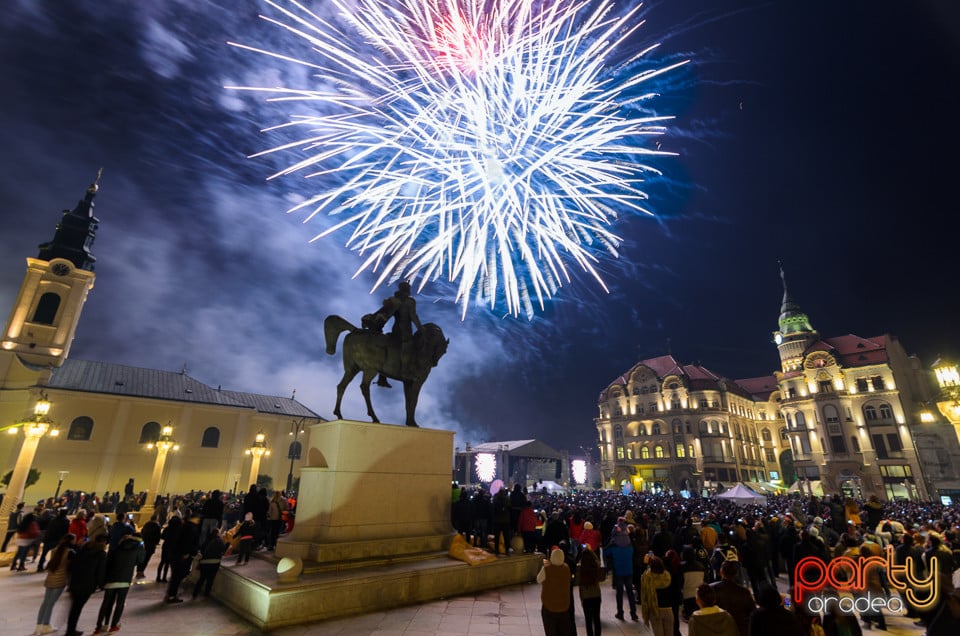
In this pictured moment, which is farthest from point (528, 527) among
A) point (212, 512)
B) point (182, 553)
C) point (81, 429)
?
point (81, 429)

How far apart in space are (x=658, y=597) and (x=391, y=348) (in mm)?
7809

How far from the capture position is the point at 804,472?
163 ft

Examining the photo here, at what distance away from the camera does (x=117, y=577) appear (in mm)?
6406

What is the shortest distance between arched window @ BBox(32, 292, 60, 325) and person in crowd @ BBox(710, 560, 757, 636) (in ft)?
167

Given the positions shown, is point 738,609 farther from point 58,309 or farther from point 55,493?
point 58,309

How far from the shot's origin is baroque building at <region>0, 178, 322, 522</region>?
31594 mm

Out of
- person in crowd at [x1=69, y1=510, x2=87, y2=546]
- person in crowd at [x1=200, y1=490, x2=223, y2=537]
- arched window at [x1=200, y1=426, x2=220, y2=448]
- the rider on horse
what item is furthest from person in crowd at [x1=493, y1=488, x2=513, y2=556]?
arched window at [x1=200, y1=426, x2=220, y2=448]

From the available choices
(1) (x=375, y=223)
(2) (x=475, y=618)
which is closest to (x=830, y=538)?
(2) (x=475, y=618)

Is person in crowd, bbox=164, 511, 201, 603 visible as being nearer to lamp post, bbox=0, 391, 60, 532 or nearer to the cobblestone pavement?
the cobblestone pavement

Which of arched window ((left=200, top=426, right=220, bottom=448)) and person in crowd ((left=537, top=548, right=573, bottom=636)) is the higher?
arched window ((left=200, top=426, right=220, bottom=448))

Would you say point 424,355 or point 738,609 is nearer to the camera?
point 738,609

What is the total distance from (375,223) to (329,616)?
46.3ft

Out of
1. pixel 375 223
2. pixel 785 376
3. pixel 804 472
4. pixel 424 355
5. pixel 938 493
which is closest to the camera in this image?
pixel 424 355

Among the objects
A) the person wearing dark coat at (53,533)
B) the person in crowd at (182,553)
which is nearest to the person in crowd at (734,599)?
the person in crowd at (182,553)
